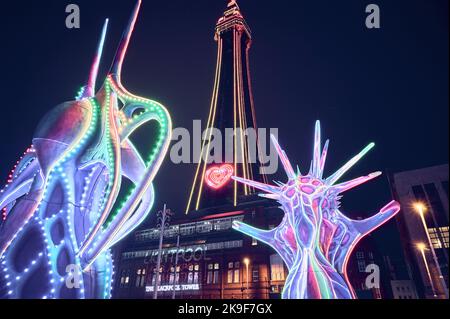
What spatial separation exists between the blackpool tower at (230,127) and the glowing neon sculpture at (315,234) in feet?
107

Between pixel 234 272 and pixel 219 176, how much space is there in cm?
1914

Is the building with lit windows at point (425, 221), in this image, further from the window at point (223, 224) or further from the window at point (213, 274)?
the window at point (213, 274)

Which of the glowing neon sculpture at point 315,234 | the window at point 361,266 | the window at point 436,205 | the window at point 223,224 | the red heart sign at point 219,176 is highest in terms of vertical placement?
the red heart sign at point 219,176

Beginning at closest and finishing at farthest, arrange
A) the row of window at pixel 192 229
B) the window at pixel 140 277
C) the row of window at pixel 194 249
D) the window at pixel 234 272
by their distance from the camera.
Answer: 1. the window at pixel 234 272
2. the row of window at pixel 194 249
3. the row of window at pixel 192 229
4. the window at pixel 140 277

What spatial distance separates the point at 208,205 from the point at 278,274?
80.7 ft

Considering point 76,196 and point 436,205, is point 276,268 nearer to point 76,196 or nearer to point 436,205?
point 436,205

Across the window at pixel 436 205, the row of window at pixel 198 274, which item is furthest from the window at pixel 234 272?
the window at pixel 436 205

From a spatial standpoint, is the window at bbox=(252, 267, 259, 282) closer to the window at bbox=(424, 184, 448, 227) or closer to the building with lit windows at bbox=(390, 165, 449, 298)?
the building with lit windows at bbox=(390, 165, 449, 298)

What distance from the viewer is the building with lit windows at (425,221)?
33.0 metres

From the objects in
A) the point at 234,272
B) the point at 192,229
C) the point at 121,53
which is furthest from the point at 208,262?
the point at 121,53

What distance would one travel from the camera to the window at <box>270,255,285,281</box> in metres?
40.0

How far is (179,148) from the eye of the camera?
71.9ft

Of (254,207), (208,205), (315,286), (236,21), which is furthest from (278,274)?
(236,21)

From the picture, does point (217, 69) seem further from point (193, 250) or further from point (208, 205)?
point (193, 250)
